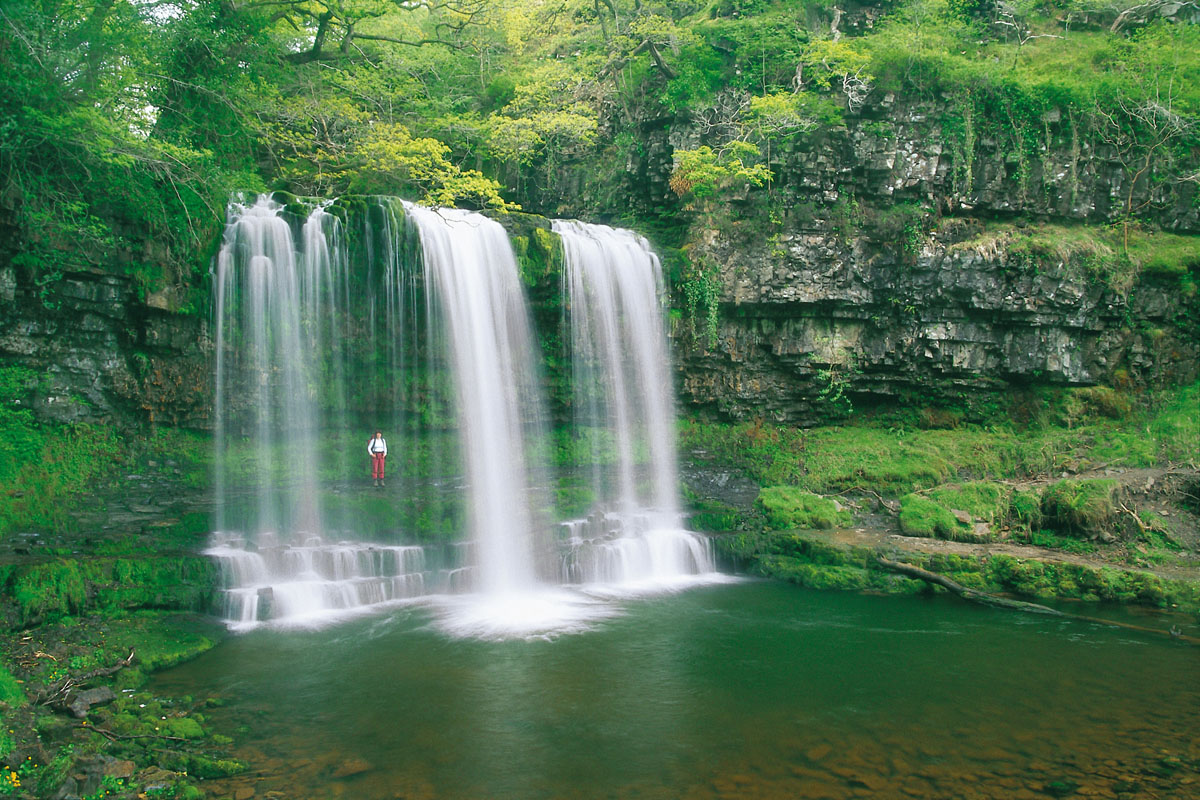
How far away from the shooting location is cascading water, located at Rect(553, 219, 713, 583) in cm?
1697

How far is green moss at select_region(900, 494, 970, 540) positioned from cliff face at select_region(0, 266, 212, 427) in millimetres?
14548

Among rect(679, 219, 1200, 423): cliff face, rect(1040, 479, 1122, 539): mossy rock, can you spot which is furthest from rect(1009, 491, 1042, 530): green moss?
rect(679, 219, 1200, 423): cliff face

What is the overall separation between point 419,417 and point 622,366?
509 cm

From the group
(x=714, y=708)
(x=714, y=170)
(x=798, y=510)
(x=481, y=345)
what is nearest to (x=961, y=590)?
(x=798, y=510)

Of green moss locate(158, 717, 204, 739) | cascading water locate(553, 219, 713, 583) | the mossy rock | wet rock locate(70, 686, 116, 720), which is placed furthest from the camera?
cascading water locate(553, 219, 713, 583)

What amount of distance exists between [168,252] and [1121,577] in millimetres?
18071

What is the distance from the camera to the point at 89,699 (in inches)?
291

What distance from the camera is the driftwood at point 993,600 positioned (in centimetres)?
1067

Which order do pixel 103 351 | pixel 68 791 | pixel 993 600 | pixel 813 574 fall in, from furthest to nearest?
pixel 813 574, pixel 103 351, pixel 993 600, pixel 68 791

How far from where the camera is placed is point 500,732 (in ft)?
25.0

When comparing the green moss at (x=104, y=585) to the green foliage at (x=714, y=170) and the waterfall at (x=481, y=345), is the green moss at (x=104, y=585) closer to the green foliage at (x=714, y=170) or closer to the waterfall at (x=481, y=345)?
the waterfall at (x=481, y=345)

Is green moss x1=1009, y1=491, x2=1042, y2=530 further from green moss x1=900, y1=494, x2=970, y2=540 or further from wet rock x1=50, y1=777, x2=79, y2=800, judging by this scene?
wet rock x1=50, y1=777, x2=79, y2=800

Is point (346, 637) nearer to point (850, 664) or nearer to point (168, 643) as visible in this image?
point (168, 643)

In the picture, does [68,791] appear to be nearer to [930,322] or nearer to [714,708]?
[714,708]
